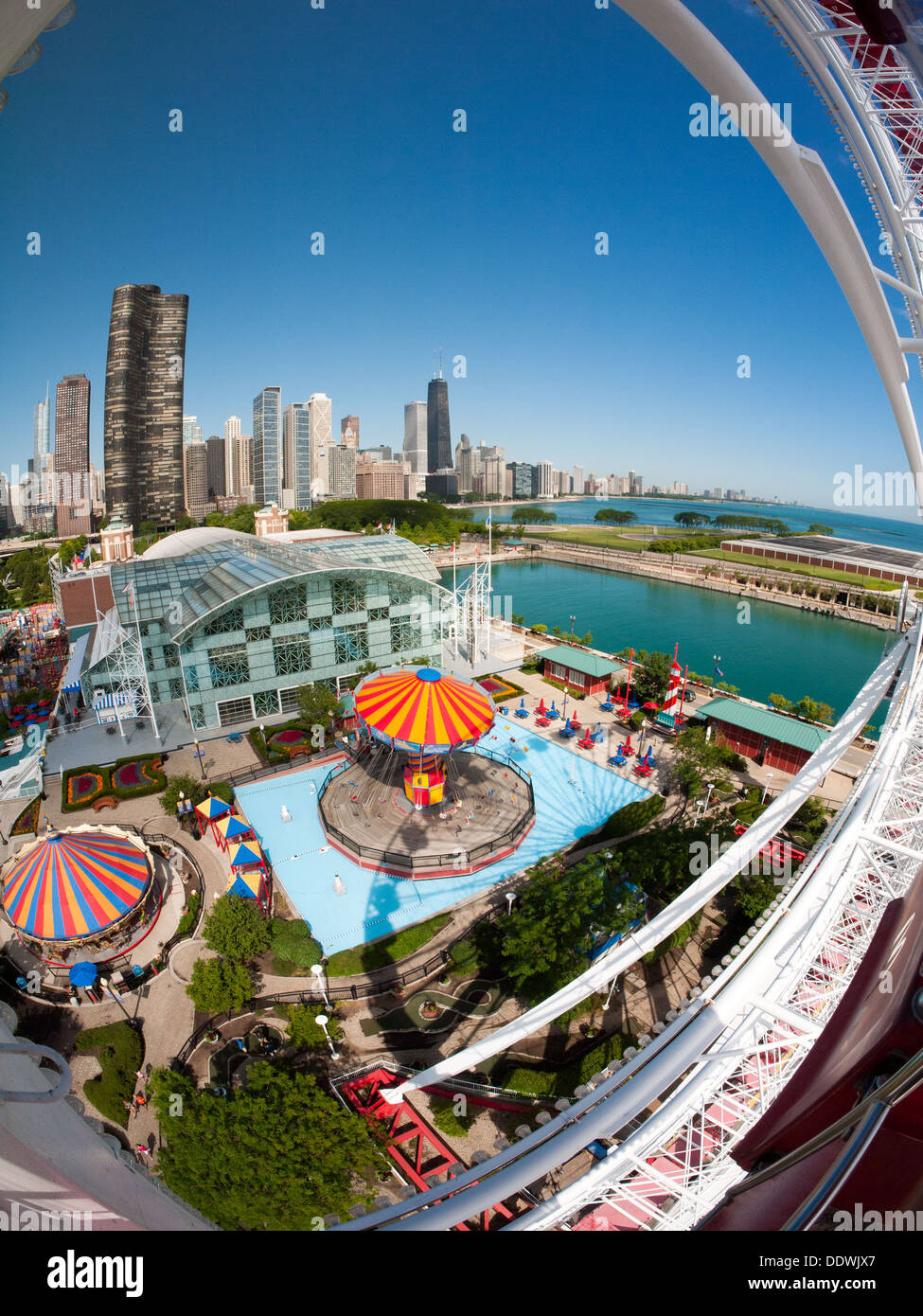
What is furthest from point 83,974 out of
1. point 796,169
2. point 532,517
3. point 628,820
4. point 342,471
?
point 342,471

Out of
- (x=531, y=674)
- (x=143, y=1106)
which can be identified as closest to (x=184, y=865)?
(x=143, y=1106)

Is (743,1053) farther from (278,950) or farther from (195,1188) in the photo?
(278,950)

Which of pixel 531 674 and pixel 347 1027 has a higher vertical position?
pixel 531 674

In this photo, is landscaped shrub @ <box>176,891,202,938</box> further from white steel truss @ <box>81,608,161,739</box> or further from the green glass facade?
the green glass facade

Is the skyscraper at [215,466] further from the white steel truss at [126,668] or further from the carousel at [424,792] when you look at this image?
the carousel at [424,792]

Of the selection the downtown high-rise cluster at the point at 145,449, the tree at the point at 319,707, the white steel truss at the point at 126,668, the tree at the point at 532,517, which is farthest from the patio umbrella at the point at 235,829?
the tree at the point at 532,517

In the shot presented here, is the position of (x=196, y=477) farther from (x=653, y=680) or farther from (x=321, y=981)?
(x=321, y=981)
